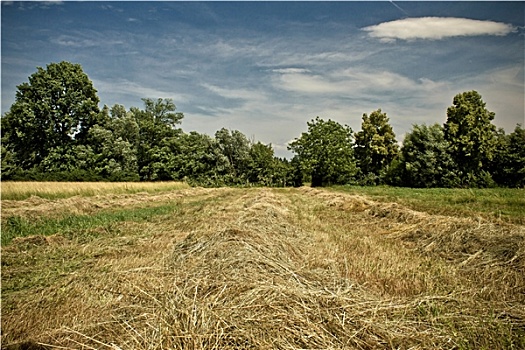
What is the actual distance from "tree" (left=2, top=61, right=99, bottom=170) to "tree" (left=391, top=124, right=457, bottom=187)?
38162mm

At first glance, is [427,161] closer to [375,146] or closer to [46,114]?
[375,146]

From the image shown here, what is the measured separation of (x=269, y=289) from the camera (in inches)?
120

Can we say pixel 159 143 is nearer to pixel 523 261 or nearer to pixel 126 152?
pixel 126 152

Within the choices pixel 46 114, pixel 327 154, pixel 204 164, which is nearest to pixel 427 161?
pixel 327 154

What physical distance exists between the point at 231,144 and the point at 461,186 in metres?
25.4

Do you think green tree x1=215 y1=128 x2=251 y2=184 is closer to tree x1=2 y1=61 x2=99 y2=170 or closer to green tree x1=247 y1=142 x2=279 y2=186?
green tree x1=247 y1=142 x2=279 y2=186

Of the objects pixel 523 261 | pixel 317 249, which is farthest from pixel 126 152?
pixel 523 261

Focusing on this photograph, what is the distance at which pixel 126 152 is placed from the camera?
3506 centimetres

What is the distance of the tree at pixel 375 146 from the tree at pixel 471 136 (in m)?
7.55

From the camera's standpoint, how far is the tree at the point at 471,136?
2860 centimetres

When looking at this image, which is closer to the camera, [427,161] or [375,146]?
[427,161]

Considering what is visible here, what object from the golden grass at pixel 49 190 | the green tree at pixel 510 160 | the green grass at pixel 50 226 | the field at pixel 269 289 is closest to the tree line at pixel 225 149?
the green tree at pixel 510 160

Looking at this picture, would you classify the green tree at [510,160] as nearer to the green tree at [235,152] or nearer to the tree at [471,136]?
the tree at [471,136]

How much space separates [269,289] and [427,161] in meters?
32.9
